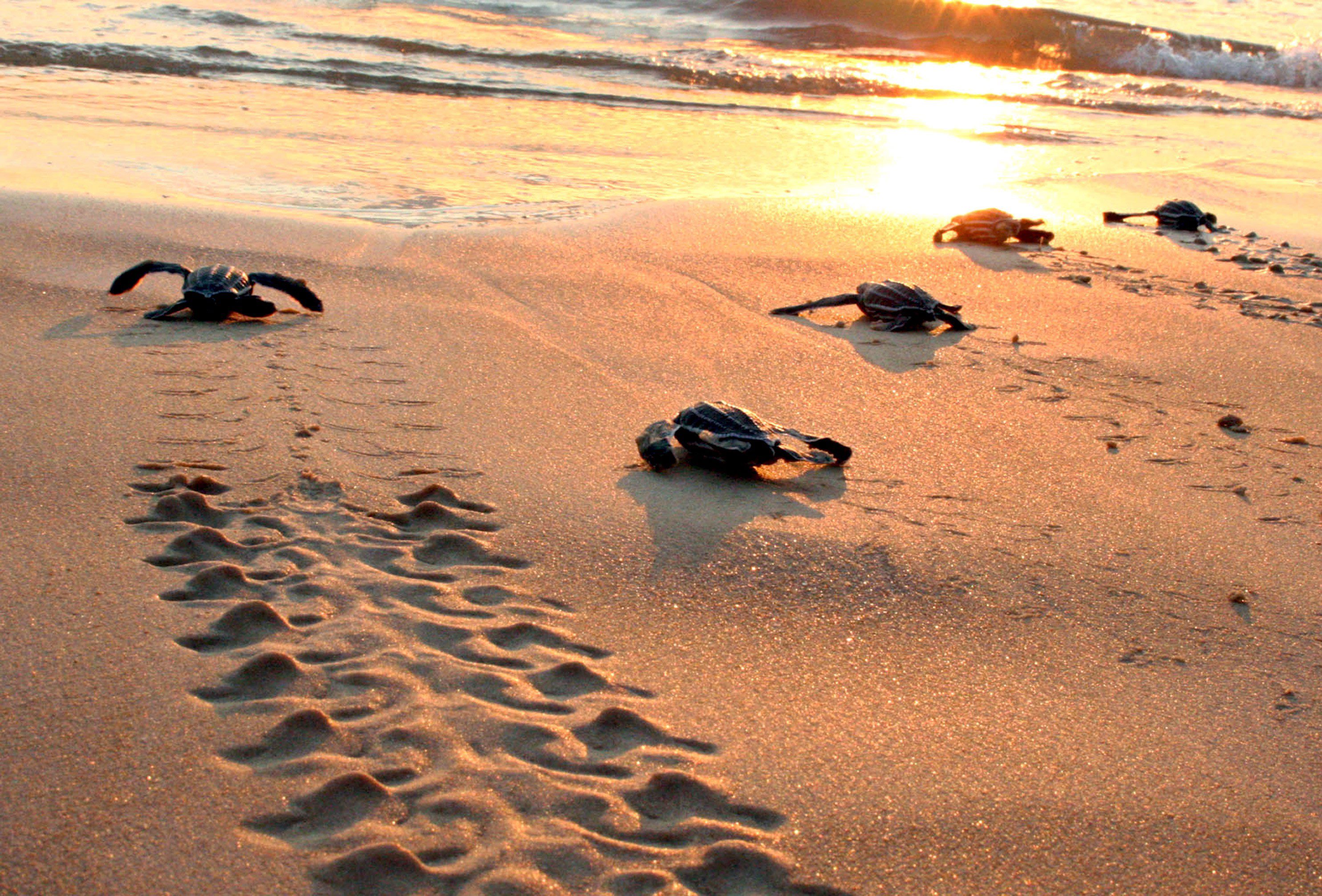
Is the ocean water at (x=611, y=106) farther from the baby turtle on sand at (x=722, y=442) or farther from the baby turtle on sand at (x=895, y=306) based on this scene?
the baby turtle on sand at (x=722, y=442)

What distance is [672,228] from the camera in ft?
20.8

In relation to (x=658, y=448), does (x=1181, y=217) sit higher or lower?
higher

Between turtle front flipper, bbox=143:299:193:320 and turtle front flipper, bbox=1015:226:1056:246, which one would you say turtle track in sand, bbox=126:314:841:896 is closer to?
turtle front flipper, bbox=143:299:193:320

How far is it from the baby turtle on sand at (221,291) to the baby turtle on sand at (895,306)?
2.20m

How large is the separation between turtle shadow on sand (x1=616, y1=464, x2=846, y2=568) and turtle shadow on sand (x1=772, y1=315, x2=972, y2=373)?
4.27ft

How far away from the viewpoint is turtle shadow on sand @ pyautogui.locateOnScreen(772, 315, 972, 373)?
450cm

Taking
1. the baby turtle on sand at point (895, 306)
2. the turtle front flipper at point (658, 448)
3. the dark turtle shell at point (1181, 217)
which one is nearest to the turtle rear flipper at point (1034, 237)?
the dark turtle shell at point (1181, 217)

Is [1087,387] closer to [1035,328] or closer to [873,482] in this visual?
[1035,328]

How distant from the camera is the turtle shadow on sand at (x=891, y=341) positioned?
14.8ft

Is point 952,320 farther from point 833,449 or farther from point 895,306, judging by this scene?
point 833,449

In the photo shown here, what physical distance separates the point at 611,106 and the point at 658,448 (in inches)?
349

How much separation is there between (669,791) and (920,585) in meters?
1.07

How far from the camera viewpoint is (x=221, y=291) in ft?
13.9

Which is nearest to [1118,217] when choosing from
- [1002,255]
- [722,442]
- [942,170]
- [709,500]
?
[1002,255]
